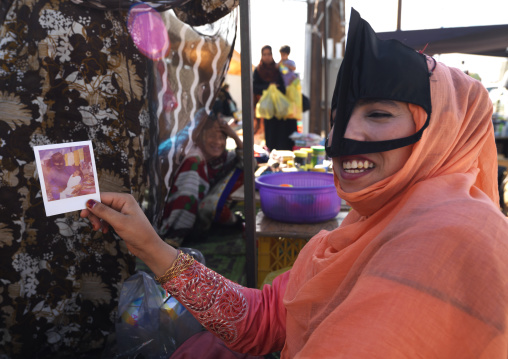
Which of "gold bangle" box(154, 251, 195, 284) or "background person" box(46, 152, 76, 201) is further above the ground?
"background person" box(46, 152, 76, 201)

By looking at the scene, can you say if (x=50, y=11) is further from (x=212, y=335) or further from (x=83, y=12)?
(x=212, y=335)

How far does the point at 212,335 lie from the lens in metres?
1.56

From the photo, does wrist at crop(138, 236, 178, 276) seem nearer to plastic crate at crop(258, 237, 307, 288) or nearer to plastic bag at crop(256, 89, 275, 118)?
plastic crate at crop(258, 237, 307, 288)

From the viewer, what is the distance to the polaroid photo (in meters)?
1.24

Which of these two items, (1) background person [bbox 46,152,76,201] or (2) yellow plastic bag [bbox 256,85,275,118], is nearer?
(1) background person [bbox 46,152,76,201]

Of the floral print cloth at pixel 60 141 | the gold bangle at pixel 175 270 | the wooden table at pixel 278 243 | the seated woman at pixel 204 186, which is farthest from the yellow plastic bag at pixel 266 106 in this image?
the gold bangle at pixel 175 270

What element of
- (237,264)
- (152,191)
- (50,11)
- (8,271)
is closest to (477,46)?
(237,264)

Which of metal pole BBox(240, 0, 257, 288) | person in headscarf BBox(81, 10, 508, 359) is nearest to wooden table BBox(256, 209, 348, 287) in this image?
metal pole BBox(240, 0, 257, 288)

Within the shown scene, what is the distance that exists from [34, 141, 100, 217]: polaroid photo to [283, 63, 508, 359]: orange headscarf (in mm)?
784

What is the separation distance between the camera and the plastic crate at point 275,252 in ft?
8.56

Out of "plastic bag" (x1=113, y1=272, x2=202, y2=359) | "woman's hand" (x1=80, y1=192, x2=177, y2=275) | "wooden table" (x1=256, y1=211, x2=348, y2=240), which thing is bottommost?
"plastic bag" (x1=113, y1=272, x2=202, y2=359)

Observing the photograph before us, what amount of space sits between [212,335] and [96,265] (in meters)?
0.91

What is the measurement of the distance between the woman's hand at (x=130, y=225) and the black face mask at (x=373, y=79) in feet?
2.22

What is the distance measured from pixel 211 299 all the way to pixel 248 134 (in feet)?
2.90
